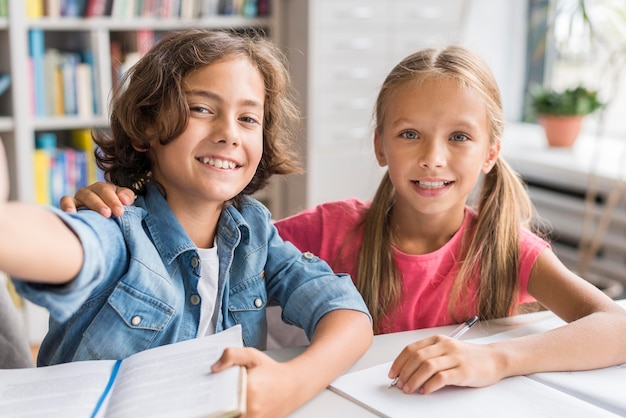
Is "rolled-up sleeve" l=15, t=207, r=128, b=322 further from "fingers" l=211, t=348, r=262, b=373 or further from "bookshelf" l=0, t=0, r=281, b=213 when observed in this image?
"bookshelf" l=0, t=0, r=281, b=213

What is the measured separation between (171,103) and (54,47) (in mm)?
2322

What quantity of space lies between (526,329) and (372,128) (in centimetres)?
50

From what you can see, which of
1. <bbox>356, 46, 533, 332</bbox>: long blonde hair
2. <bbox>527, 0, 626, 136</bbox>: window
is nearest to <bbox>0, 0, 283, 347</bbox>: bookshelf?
<bbox>527, 0, 626, 136</bbox>: window

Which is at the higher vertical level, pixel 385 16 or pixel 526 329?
pixel 385 16

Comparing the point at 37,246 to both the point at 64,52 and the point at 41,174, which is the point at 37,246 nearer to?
the point at 41,174

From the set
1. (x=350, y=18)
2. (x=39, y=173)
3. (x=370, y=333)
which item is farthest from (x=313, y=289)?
(x=350, y=18)

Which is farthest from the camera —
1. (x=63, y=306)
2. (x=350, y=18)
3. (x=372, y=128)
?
(x=350, y=18)

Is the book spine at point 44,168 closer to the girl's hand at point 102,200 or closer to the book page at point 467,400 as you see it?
the girl's hand at point 102,200

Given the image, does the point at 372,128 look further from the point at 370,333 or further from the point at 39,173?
the point at 39,173

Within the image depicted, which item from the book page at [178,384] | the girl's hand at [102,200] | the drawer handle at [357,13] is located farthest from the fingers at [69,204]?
the drawer handle at [357,13]

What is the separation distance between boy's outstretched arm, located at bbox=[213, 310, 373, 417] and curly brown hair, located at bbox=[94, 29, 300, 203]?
307 millimetres

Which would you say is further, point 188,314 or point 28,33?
point 28,33

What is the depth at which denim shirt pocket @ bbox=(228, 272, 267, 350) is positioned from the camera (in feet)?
A: 3.92

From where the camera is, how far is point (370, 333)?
3.72 ft
